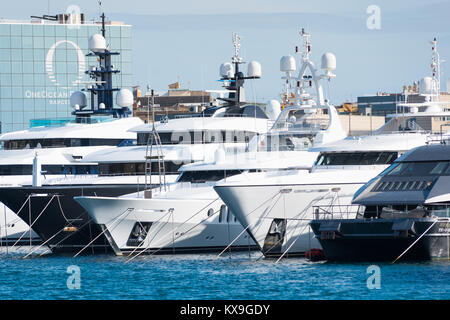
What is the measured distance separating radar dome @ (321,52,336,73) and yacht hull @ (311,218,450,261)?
555 inches

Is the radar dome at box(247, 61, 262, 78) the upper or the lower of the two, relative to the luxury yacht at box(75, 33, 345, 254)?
upper

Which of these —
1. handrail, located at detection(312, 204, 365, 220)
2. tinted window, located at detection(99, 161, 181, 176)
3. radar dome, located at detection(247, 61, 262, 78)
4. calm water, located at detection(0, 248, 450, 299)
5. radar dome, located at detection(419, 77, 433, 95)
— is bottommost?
calm water, located at detection(0, 248, 450, 299)

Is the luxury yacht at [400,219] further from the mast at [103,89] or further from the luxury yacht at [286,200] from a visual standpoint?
the mast at [103,89]

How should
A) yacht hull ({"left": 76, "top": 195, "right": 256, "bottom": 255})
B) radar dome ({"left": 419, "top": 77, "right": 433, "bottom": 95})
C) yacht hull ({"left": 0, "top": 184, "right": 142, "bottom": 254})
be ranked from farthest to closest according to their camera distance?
radar dome ({"left": 419, "top": 77, "right": 433, "bottom": 95}), yacht hull ({"left": 0, "top": 184, "right": 142, "bottom": 254}), yacht hull ({"left": 76, "top": 195, "right": 256, "bottom": 255})

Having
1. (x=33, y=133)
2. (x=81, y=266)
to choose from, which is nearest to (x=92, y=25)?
(x=33, y=133)

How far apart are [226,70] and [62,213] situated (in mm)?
16792

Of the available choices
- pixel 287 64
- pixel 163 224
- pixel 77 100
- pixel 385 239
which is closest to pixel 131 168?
pixel 163 224

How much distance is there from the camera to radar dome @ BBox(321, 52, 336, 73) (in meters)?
46.8

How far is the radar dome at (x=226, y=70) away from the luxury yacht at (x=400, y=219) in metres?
22.3

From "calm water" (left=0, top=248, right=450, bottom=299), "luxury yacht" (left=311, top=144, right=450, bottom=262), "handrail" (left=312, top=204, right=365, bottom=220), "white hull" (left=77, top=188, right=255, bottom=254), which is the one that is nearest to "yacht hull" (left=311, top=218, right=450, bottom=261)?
"luxury yacht" (left=311, top=144, right=450, bottom=262)

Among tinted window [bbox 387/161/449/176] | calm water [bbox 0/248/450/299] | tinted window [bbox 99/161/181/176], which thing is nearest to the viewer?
calm water [bbox 0/248/450/299]

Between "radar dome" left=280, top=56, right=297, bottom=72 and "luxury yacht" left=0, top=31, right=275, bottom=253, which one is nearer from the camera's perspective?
"luxury yacht" left=0, top=31, right=275, bottom=253

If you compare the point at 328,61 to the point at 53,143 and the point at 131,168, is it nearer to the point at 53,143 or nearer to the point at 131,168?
the point at 131,168

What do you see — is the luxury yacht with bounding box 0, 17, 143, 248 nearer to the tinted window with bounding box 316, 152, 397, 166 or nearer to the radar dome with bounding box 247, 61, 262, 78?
the radar dome with bounding box 247, 61, 262, 78
